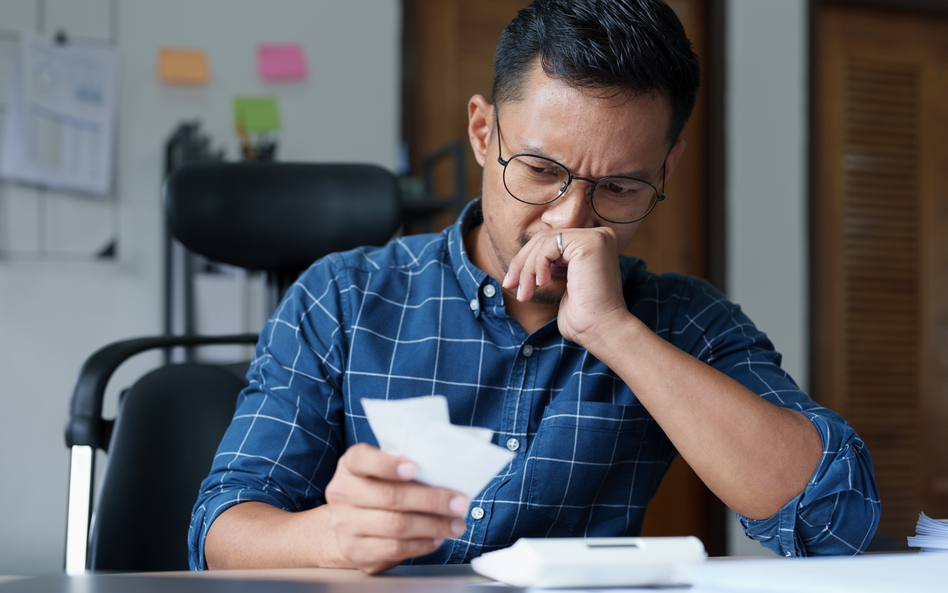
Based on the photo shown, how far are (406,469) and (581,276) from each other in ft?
1.26

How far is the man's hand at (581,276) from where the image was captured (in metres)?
0.81

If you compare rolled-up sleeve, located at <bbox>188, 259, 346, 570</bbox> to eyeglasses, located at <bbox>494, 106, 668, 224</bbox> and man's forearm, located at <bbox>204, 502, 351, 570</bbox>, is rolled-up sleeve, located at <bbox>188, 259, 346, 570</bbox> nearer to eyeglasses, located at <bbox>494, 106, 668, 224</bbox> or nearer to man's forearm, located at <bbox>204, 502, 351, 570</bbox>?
man's forearm, located at <bbox>204, 502, 351, 570</bbox>

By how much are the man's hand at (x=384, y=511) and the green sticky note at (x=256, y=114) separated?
1.94m

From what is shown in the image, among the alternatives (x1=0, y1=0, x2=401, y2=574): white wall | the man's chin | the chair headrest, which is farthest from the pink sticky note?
the man's chin

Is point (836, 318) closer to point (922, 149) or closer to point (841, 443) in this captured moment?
point (922, 149)

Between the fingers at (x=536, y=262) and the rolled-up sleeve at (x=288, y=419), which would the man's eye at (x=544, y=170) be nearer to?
the fingers at (x=536, y=262)

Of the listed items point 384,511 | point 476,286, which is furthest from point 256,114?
point 384,511

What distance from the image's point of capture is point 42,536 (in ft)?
7.01

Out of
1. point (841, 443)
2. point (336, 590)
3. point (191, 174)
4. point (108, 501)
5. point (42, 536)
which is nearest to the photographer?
point (336, 590)

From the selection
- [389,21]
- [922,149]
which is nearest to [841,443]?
[389,21]

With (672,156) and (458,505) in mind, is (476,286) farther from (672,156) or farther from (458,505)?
(458,505)

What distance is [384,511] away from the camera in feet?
1.77

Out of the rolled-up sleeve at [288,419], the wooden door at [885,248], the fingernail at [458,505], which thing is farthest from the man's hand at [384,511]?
the wooden door at [885,248]

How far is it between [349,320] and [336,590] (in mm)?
478
